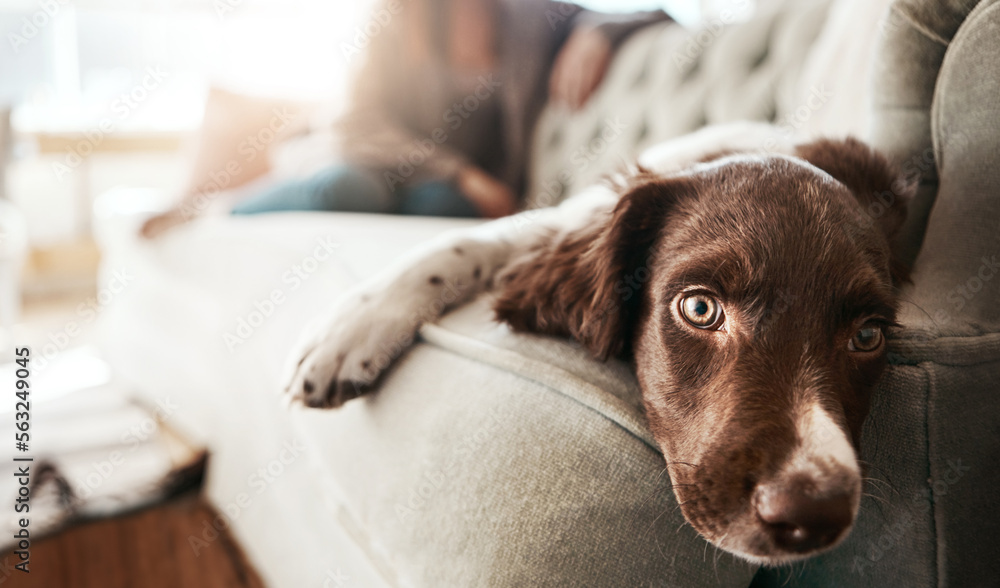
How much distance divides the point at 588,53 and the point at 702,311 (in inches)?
108

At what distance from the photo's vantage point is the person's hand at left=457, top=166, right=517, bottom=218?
10.8 feet

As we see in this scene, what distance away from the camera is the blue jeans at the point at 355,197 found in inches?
110

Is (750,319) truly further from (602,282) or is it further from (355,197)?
(355,197)

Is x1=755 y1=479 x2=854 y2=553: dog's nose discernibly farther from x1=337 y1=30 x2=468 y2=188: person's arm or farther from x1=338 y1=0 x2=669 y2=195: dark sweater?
x1=338 y1=0 x2=669 y2=195: dark sweater

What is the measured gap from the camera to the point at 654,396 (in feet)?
3.25

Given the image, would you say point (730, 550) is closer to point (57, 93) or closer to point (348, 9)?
point (348, 9)

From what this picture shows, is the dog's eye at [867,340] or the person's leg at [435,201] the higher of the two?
the dog's eye at [867,340]

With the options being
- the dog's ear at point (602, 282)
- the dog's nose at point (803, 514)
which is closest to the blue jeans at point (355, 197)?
the dog's ear at point (602, 282)
